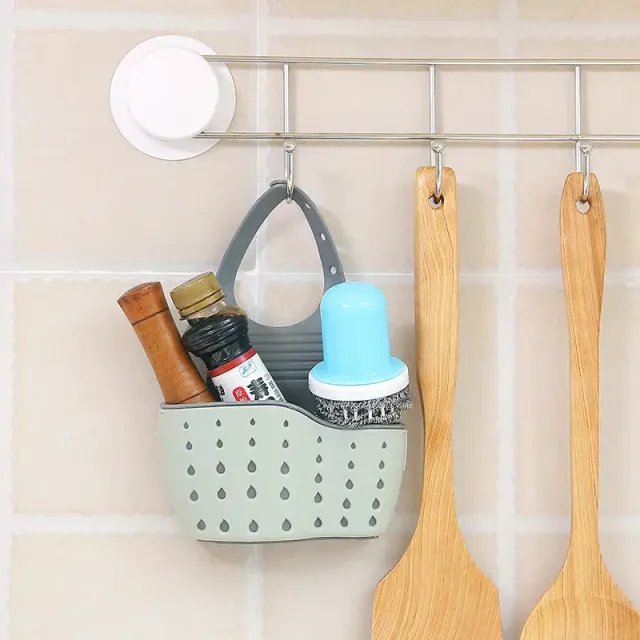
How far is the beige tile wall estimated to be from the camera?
2.12 ft

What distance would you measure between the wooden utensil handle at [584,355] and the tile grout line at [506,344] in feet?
0.17

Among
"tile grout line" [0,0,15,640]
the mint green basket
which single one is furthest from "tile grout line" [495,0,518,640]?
"tile grout line" [0,0,15,640]

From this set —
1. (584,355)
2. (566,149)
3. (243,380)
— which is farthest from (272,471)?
(566,149)

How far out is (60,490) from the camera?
2.12ft

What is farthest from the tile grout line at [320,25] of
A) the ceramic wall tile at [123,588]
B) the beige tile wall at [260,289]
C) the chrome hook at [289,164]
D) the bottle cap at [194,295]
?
the ceramic wall tile at [123,588]

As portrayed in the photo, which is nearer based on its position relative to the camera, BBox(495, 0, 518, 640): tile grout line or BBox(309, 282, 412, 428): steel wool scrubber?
BBox(309, 282, 412, 428): steel wool scrubber

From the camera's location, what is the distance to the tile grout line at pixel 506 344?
659mm

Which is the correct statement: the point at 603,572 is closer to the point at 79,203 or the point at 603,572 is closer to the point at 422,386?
the point at 422,386

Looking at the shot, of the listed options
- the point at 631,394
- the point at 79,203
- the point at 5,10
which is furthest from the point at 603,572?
the point at 5,10

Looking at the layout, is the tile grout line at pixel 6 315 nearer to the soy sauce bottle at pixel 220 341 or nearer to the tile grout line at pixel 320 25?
the tile grout line at pixel 320 25

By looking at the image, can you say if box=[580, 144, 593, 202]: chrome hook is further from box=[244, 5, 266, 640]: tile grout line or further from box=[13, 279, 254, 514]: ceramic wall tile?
box=[13, 279, 254, 514]: ceramic wall tile

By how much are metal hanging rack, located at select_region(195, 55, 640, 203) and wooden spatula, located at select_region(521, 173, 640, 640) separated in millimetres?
33

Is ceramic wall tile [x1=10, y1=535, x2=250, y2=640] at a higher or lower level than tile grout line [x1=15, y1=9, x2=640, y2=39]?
lower

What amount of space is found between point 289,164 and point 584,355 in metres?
0.30
